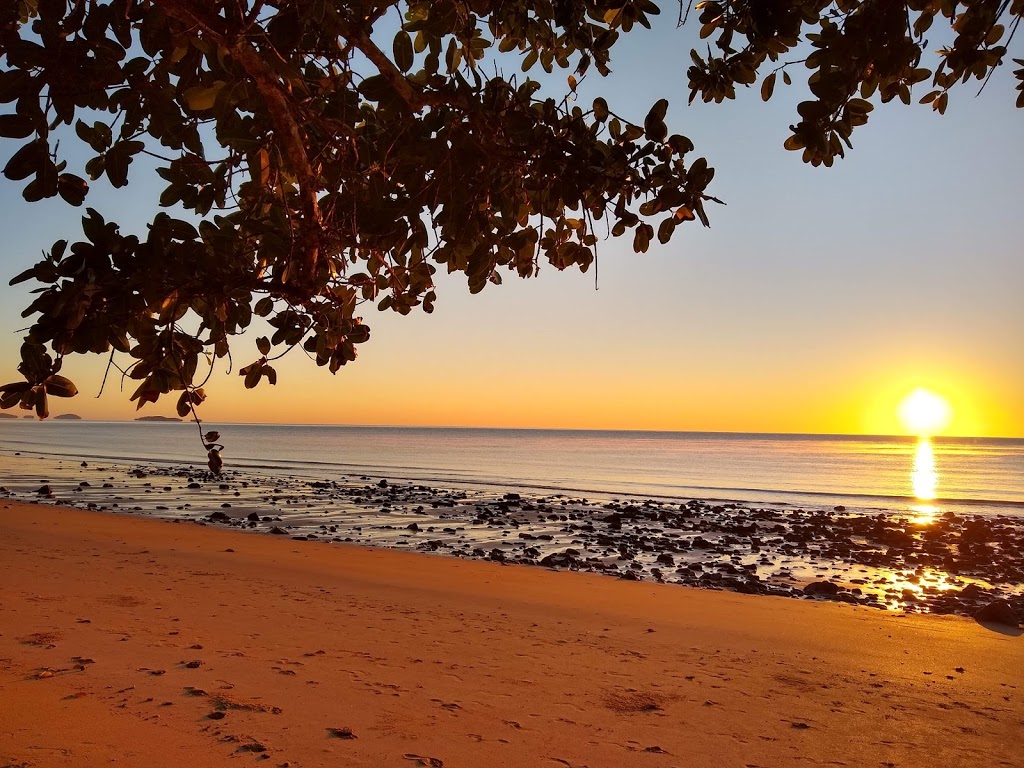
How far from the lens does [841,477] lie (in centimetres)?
4219

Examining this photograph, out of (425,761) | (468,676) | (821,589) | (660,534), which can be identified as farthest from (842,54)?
(660,534)

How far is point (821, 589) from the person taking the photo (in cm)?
1180

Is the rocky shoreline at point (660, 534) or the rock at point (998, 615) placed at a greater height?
the rock at point (998, 615)

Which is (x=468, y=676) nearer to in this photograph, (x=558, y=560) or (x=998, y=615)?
(x=998, y=615)

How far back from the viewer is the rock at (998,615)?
942 centimetres

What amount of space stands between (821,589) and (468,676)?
8.28 meters

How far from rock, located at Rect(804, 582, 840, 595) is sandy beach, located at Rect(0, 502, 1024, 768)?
1.59 m

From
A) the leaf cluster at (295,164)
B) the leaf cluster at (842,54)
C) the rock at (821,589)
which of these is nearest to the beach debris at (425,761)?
the leaf cluster at (295,164)

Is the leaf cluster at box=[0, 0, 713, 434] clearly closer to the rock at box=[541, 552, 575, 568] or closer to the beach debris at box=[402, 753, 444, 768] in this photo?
the beach debris at box=[402, 753, 444, 768]

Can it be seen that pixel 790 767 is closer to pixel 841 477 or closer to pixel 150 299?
pixel 150 299

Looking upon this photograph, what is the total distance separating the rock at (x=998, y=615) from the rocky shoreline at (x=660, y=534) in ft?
0.07

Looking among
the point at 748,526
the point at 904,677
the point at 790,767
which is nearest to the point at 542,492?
the point at 748,526

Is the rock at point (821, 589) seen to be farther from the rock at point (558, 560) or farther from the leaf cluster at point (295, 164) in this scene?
the leaf cluster at point (295, 164)

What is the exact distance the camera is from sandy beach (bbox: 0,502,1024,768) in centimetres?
421
